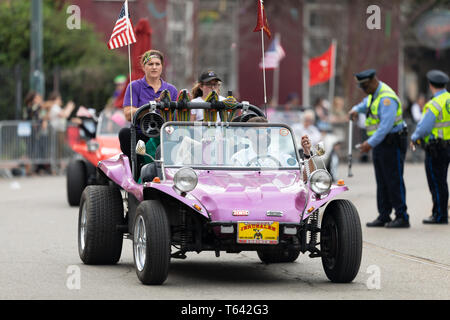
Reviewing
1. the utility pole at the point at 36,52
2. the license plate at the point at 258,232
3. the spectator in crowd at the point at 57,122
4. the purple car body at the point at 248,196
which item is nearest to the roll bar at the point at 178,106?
the purple car body at the point at 248,196

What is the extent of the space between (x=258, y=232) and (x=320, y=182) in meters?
0.68

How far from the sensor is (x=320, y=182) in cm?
894

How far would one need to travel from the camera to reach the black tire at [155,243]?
28.0 ft

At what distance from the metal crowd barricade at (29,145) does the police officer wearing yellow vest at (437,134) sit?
39.3ft

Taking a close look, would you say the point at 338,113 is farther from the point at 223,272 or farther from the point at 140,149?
the point at 140,149

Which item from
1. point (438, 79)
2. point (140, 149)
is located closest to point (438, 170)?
point (438, 79)

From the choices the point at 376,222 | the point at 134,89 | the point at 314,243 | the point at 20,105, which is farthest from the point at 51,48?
the point at 314,243

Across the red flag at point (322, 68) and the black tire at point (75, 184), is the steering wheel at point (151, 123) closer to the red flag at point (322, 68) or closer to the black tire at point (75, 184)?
the black tire at point (75, 184)

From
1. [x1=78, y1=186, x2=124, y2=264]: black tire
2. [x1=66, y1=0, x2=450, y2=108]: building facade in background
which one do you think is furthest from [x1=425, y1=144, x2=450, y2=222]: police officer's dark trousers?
[x1=66, y1=0, x2=450, y2=108]: building facade in background

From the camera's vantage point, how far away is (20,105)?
27.3m

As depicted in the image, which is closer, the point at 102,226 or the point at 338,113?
the point at 102,226

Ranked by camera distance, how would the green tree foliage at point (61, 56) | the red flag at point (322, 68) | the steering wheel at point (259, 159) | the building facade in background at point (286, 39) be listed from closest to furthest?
1. the steering wheel at point (259, 159)
2. the red flag at point (322, 68)
3. the green tree foliage at point (61, 56)
4. the building facade in background at point (286, 39)

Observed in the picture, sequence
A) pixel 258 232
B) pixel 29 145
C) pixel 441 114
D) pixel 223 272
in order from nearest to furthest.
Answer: pixel 258 232 → pixel 223 272 → pixel 441 114 → pixel 29 145

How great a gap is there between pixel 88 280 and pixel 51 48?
72.3ft
